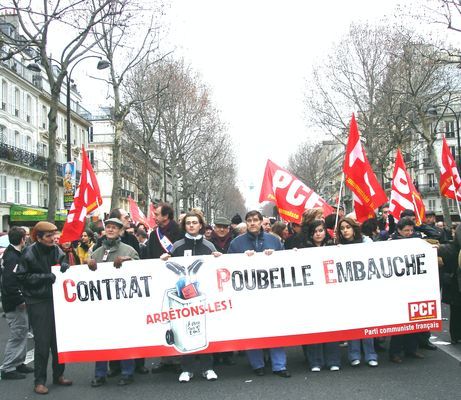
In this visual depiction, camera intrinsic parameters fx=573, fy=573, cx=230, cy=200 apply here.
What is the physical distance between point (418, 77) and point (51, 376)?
28.1 m

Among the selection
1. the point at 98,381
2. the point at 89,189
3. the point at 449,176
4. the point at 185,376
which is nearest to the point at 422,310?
the point at 185,376

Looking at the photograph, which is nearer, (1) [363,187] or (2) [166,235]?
(2) [166,235]

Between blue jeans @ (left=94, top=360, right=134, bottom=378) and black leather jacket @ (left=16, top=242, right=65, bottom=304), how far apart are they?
930 millimetres

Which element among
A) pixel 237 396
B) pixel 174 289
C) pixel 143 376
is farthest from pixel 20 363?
pixel 237 396

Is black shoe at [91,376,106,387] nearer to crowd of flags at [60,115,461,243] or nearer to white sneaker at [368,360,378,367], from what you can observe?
white sneaker at [368,360,378,367]

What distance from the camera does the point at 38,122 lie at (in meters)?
43.3

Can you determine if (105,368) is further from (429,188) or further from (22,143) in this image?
(429,188)

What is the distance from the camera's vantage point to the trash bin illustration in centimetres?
629

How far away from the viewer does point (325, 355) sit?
21.4 feet

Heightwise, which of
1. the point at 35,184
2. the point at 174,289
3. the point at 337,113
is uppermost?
the point at 337,113

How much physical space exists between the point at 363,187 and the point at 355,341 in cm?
227

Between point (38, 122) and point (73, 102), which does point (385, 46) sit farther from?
point (73, 102)

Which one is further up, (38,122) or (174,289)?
(38,122)

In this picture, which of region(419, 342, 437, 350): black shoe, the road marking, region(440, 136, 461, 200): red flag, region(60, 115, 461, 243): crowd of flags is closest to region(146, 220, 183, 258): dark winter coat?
region(60, 115, 461, 243): crowd of flags
